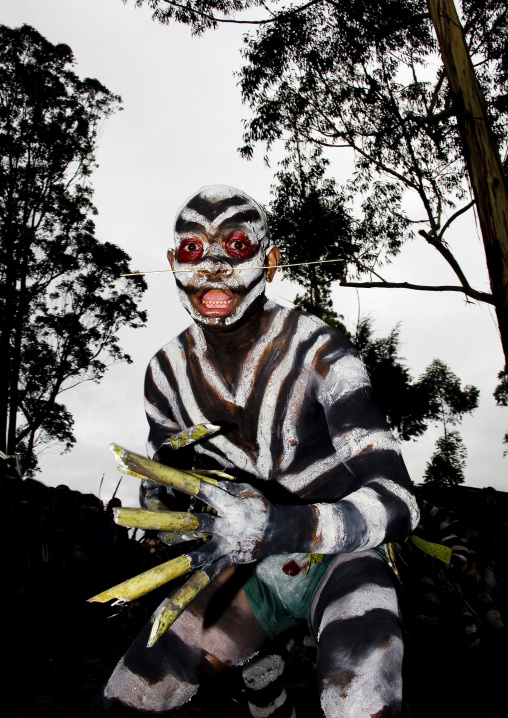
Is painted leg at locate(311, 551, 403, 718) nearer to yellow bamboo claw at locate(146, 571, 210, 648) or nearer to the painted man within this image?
the painted man

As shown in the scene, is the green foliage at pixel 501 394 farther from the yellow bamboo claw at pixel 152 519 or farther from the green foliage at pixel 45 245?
the yellow bamboo claw at pixel 152 519

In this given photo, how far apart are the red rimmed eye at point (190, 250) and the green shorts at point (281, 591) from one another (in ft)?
4.42

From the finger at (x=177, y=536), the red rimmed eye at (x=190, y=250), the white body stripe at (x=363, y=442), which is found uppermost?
the red rimmed eye at (x=190, y=250)

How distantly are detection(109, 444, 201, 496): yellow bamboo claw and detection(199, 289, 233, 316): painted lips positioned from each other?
1.00 metres

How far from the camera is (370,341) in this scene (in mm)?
18984

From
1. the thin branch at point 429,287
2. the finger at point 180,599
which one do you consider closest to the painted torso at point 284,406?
the finger at point 180,599

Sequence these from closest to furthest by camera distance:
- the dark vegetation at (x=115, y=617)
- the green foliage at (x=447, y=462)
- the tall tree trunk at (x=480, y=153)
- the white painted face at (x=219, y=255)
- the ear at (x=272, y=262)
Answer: the white painted face at (x=219, y=255)
the ear at (x=272, y=262)
the dark vegetation at (x=115, y=617)
the tall tree trunk at (x=480, y=153)
the green foliage at (x=447, y=462)

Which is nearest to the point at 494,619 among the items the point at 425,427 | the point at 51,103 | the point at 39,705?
the point at 39,705

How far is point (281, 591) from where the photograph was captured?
2508 millimetres

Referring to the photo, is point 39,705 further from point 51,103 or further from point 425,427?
point 51,103

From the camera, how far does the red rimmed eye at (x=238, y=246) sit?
2.79 m

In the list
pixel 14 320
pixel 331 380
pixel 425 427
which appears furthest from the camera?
pixel 425 427

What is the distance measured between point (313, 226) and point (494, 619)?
25.1ft

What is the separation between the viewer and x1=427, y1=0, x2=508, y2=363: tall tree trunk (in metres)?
7.18
